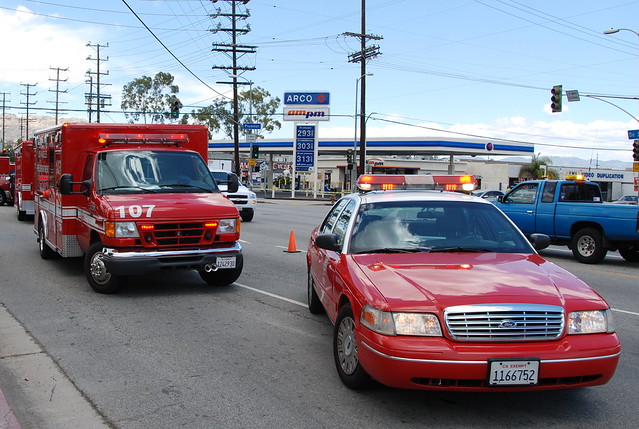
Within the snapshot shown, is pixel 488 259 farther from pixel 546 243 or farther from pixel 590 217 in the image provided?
pixel 590 217

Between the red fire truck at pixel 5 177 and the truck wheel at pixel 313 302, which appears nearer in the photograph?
the truck wheel at pixel 313 302

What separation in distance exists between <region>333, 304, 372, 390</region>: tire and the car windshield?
77 centimetres

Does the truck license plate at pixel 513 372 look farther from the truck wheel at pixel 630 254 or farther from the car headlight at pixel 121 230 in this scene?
the truck wheel at pixel 630 254

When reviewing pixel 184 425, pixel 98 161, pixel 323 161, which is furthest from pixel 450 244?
pixel 323 161

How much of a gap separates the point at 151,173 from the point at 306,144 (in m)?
41.3

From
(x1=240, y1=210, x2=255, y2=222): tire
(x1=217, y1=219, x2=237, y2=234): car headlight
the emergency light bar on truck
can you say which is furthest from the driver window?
(x1=240, y1=210, x2=255, y2=222): tire

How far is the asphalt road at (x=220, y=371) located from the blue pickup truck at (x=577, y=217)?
3510 mm

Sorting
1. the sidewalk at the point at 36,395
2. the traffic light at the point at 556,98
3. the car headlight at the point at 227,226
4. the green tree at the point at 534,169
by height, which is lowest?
the sidewalk at the point at 36,395

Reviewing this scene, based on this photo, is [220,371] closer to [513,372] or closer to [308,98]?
[513,372]

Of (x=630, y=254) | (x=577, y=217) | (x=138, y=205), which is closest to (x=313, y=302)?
(x=138, y=205)

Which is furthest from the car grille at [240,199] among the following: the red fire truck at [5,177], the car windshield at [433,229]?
the car windshield at [433,229]

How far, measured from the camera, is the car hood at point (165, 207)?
332 inches

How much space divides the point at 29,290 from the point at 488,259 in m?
7.07

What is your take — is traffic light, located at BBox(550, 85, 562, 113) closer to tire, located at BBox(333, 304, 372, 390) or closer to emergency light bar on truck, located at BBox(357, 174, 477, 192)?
emergency light bar on truck, located at BBox(357, 174, 477, 192)
